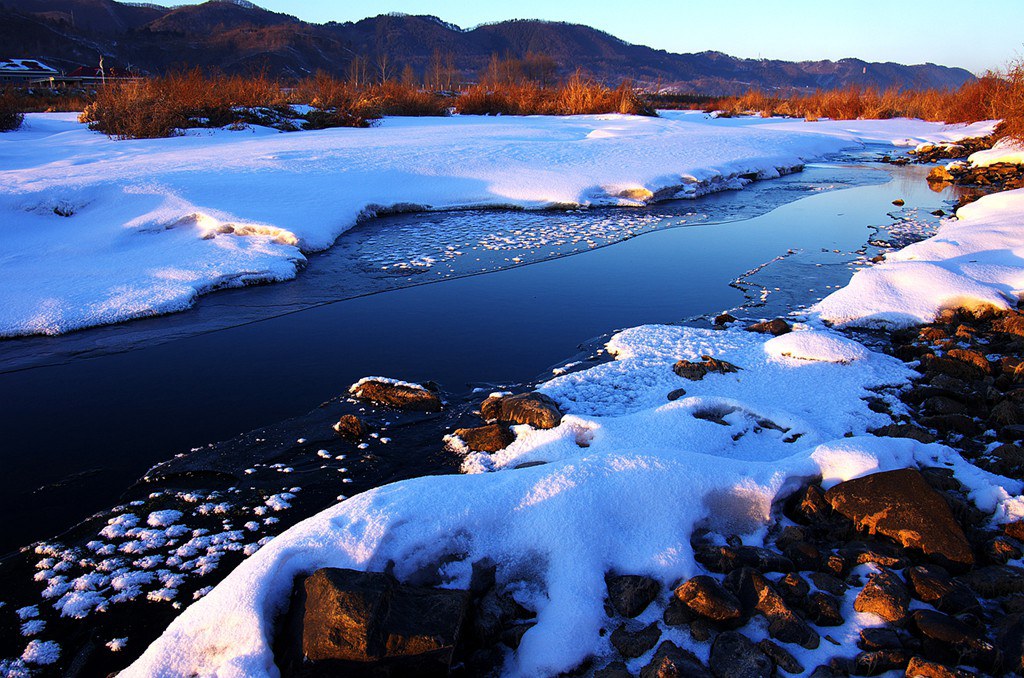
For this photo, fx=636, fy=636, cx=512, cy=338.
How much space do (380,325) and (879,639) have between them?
407 centimetres

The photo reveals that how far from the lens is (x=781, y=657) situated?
1.86 meters

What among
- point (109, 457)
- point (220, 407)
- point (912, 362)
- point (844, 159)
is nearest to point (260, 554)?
point (109, 457)

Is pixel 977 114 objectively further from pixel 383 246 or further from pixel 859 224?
pixel 383 246

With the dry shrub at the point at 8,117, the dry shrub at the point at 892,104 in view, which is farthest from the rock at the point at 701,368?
the dry shrub at the point at 892,104

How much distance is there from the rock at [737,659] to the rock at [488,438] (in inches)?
61.6

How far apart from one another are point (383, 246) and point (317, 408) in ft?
12.3

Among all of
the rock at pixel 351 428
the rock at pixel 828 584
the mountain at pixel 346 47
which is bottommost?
the rock at pixel 351 428

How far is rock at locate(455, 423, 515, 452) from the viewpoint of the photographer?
3287mm

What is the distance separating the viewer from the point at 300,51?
70312 millimetres

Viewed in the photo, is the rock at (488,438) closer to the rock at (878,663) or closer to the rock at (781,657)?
the rock at (781,657)

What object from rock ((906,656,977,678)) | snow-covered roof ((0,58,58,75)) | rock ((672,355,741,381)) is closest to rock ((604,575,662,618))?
rock ((906,656,977,678))

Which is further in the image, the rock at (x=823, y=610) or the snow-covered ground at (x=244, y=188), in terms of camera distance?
the snow-covered ground at (x=244, y=188)

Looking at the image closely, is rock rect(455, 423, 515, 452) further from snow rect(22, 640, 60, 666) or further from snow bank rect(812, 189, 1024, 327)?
snow bank rect(812, 189, 1024, 327)

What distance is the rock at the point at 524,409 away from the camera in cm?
342
